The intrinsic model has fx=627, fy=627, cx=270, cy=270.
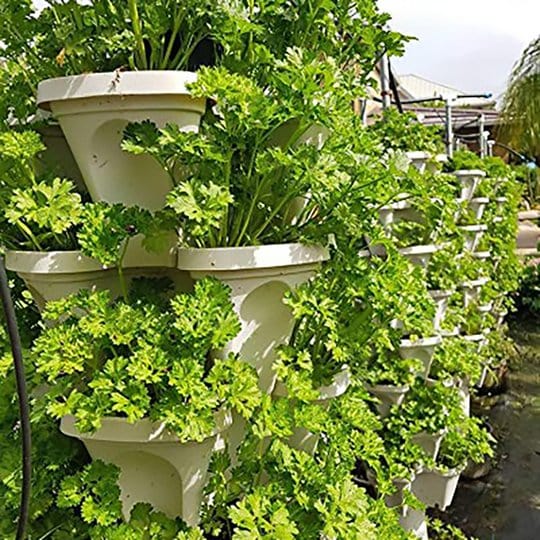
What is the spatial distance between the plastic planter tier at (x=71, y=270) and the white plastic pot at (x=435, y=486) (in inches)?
58.0

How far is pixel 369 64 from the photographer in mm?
1208

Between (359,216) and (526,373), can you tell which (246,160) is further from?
(526,373)

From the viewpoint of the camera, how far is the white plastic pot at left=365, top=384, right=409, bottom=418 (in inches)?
78.8

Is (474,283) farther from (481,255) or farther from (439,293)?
(439,293)

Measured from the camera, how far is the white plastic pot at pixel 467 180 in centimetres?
273

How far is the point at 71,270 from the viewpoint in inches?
41.4

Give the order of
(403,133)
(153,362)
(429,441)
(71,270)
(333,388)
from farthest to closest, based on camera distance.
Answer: (429,441) → (403,133) → (333,388) → (71,270) → (153,362)

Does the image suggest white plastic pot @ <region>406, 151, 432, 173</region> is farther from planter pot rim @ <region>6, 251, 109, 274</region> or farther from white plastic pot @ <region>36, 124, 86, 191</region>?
planter pot rim @ <region>6, 251, 109, 274</region>

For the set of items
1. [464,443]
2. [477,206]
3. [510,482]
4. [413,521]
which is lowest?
[510,482]

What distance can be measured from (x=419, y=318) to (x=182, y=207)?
632 mm

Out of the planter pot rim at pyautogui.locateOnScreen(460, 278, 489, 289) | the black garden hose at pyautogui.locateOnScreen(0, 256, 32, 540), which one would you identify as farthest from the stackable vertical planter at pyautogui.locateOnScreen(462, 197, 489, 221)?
the black garden hose at pyautogui.locateOnScreen(0, 256, 32, 540)

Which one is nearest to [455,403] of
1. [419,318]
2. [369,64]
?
[419,318]

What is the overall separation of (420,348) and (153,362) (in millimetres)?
1282

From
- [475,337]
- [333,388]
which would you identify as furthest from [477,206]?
[333,388]
